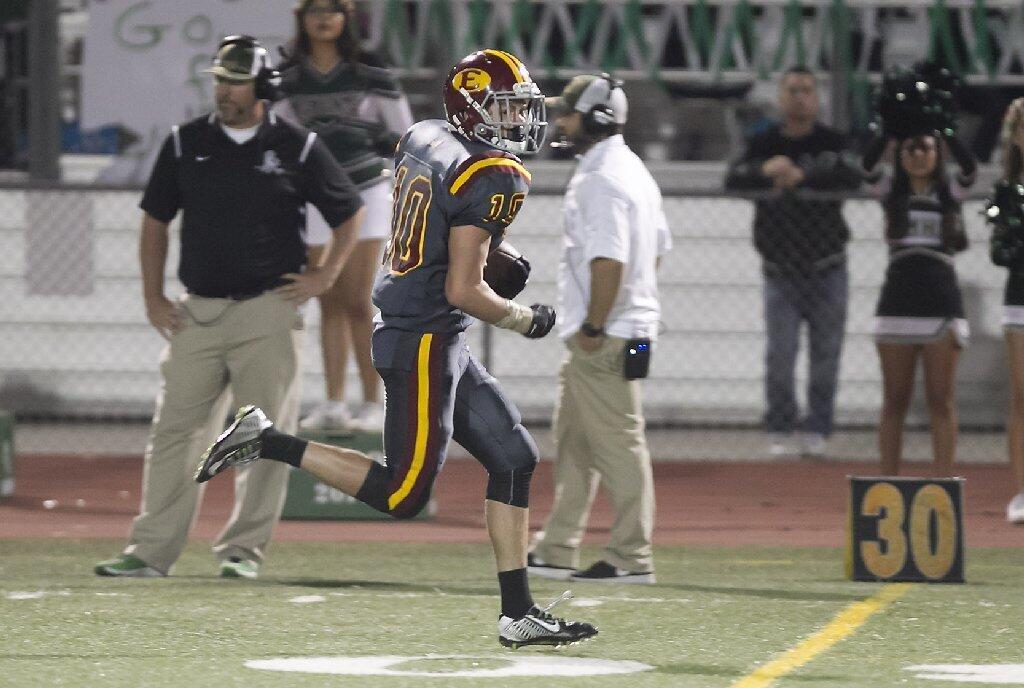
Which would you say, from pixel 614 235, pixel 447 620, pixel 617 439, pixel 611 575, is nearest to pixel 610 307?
pixel 614 235

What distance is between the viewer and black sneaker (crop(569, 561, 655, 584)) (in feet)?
28.5

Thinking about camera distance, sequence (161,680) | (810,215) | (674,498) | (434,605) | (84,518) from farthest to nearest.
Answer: (810,215) → (674,498) → (84,518) → (434,605) → (161,680)

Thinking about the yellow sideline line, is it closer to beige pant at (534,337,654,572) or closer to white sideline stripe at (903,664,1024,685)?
white sideline stripe at (903,664,1024,685)

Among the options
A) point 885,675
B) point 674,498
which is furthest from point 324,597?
point 674,498

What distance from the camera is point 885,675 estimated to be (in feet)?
21.2

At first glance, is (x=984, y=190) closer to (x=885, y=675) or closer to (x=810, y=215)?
(x=810, y=215)

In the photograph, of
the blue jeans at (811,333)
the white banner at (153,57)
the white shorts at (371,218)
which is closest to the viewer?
the white shorts at (371,218)

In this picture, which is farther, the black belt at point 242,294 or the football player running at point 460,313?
the black belt at point 242,294

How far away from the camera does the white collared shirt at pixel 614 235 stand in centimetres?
855

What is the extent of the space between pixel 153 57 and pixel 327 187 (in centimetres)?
571

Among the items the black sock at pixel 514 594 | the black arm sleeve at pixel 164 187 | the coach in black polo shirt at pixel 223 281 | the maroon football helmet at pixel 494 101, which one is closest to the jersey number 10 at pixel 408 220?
the maroon football helmet at pixel 494 101

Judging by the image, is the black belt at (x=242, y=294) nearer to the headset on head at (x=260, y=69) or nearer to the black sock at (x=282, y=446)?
the headset on head at (x=260, y=69)

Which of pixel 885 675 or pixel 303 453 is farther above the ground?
pixel 303 453

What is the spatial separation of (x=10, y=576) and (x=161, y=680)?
8.71 ft
